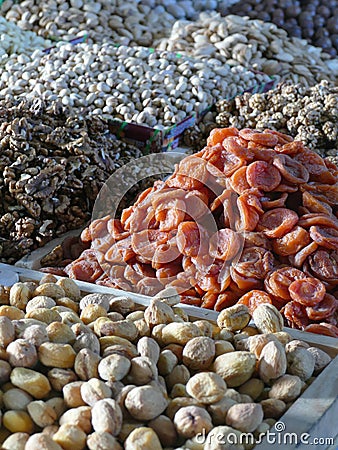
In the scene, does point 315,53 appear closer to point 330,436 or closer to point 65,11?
point 65,11

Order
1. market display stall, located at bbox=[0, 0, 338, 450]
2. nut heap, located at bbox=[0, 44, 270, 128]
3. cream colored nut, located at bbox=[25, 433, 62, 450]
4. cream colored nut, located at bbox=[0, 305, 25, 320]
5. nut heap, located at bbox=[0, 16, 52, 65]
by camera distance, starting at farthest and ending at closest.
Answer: nut heap, located at bbox=[0, 16, 52, 65] < nut heap, located at bbox=[0, 44, 270, 128] < cream colored nut, located at bbox=[0, 305, 25, 320] < market display stall, located at bbox=[0, 0, 338, 450] < cream colored nut, located at bbox=[25, 433, 62, 450]

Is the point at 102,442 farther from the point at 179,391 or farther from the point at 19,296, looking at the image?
the point at 19,296

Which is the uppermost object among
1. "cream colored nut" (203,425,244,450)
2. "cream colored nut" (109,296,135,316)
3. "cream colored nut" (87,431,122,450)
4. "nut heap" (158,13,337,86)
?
"cream colored nut" (203,425,244,450)

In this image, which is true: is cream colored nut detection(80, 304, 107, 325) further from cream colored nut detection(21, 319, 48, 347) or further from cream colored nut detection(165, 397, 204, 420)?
cream colored nut detection(165, 397, 204, 420)

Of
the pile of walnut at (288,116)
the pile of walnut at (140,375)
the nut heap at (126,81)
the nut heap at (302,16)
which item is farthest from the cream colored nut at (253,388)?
the nut heap at (302,16)

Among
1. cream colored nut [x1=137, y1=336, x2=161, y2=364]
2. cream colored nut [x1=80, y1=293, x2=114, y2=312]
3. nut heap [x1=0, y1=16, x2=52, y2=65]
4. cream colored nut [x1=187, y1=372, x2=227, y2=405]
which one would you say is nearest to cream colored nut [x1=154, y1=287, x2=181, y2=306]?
cream colored nut [x1=80, y1=293, x2=114, y2=312]

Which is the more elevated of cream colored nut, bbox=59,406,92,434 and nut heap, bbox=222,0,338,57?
cream colored nut, bbox=59,406,92,434

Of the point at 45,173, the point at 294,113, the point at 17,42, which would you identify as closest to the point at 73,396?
the point at 45,173

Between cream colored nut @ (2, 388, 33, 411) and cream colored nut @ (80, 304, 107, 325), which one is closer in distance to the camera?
cream colored nut @ (2, 388, 33, 411)
